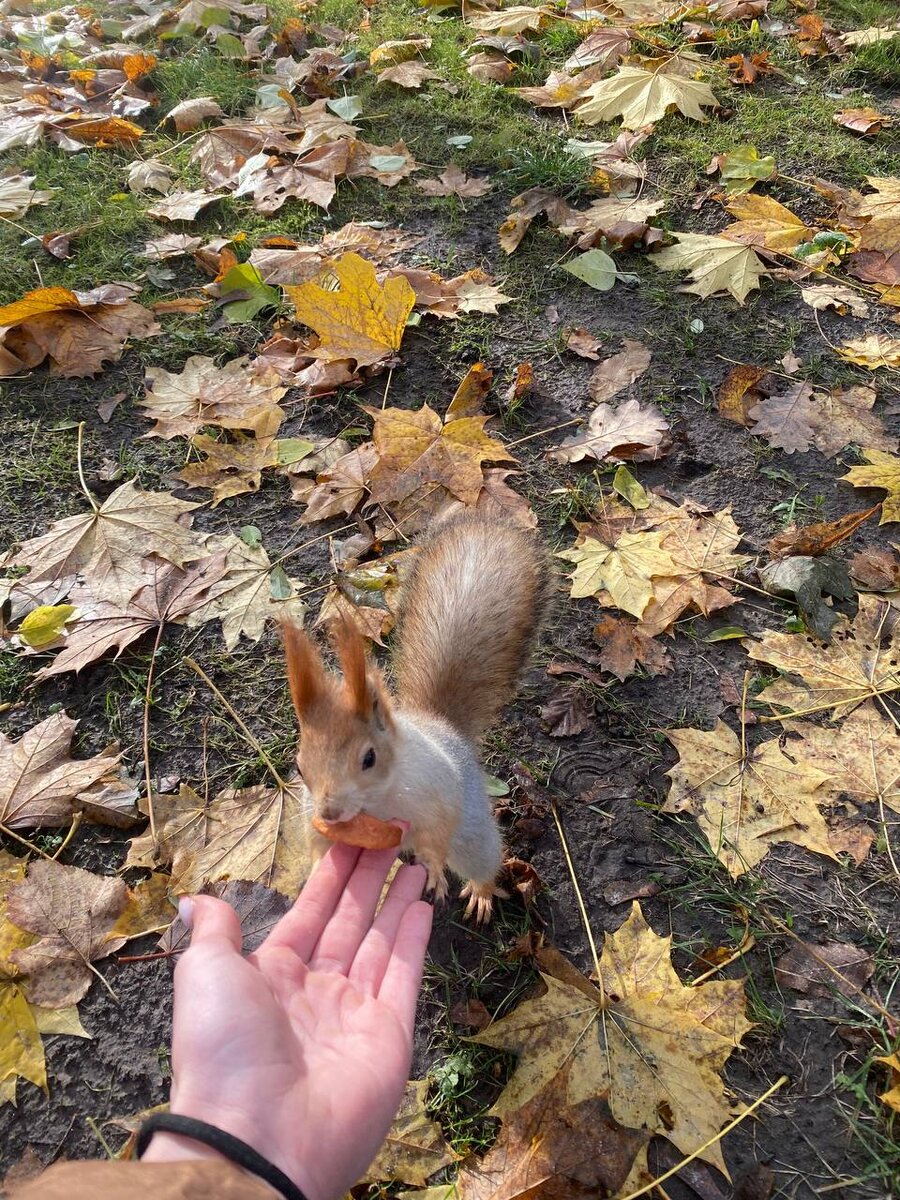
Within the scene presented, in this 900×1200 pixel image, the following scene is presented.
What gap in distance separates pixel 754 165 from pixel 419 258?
1.20 m

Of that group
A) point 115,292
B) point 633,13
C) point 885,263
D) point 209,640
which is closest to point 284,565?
point 209,640

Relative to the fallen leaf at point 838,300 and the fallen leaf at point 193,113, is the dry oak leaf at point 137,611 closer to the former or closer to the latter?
the fallen leaf at point 838,300

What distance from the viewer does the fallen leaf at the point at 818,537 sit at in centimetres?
172

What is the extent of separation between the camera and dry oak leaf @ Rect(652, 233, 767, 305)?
2.29 m

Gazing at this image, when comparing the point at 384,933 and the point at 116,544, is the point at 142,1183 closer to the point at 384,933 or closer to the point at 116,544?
the point at 384,933

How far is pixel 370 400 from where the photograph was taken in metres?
2.18

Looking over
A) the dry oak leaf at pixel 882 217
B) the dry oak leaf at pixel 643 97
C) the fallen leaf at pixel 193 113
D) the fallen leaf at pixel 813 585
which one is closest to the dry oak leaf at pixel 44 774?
the fallen leaf at pixel 813 585

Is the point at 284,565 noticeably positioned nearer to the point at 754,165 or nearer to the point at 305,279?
the point at 305,279

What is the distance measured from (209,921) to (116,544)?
110cm

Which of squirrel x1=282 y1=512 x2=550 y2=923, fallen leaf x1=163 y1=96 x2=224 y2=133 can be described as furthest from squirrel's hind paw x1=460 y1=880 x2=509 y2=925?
fallen leaf x1=163 y1=96 x2=224 y2=133

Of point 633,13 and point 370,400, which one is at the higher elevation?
point 633,13

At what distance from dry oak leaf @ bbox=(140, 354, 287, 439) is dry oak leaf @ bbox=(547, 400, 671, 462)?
80 cm

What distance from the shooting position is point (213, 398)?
2.13 metres

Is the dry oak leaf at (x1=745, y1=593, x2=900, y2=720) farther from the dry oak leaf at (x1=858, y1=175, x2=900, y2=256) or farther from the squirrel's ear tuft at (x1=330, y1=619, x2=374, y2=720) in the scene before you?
the dry oak leaf at (x1=858, y1=175, x2=900, y2=256)
